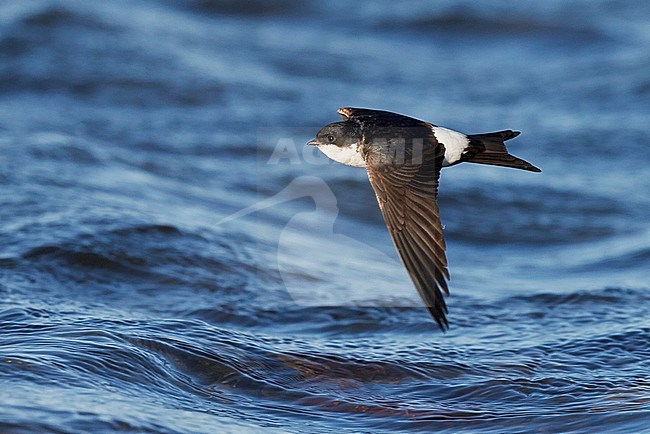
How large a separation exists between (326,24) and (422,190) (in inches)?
324

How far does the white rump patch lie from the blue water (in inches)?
35.4

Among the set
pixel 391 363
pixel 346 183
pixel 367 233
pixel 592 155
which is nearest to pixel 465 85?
pixel 592 155

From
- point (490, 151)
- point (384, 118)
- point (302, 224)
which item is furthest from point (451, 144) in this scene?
point (302, 224)

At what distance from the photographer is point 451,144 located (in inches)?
163

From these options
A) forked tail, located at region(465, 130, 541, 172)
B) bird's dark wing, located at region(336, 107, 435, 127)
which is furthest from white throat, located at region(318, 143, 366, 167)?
forked tail, located at region(465, 130, 541, 172)

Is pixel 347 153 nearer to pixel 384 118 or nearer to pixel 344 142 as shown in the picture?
pixel 344 142

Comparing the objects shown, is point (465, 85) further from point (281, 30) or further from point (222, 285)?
point (222, 285)

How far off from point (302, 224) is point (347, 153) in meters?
2.51

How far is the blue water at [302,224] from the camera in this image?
13.2 feet

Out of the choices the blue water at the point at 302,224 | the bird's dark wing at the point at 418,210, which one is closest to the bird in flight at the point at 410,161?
the bird's dark wing at the point at 418,210

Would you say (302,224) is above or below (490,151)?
below

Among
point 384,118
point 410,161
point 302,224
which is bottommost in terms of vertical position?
point 302,224

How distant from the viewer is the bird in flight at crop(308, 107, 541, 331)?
362 cm

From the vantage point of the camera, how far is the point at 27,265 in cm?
531
